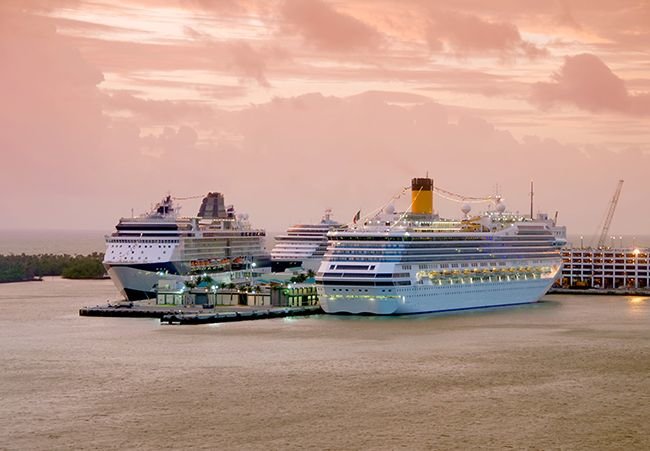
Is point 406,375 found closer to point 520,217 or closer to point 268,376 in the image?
point 268,376

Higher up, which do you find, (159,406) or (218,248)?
(218,248)

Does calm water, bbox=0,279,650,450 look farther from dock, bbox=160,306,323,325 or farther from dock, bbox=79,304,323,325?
dock, bbox=79,304,323,325

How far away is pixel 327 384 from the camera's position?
116 ft

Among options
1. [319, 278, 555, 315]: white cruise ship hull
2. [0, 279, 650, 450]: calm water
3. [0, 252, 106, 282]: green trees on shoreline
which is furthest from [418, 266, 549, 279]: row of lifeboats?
[0, 252, 106, 282]: green trees on shoreline

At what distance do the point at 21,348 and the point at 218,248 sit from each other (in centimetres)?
2926

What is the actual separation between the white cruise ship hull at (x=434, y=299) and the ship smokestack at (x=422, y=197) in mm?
7092

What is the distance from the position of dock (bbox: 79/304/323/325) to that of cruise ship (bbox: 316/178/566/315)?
7.82 feet

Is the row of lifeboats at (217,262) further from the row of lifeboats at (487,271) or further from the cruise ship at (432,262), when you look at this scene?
the row of lifeboats at (487,271)

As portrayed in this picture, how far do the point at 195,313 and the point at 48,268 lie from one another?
153 ft

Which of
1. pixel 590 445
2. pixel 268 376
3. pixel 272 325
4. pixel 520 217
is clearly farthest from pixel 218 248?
pixel 590 445

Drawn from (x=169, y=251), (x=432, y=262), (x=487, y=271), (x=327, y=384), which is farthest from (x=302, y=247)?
(x=327, y=384)

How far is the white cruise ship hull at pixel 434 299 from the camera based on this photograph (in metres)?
52.9

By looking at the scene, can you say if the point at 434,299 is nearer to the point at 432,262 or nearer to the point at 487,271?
the point at 432,262

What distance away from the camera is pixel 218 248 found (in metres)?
72.1
